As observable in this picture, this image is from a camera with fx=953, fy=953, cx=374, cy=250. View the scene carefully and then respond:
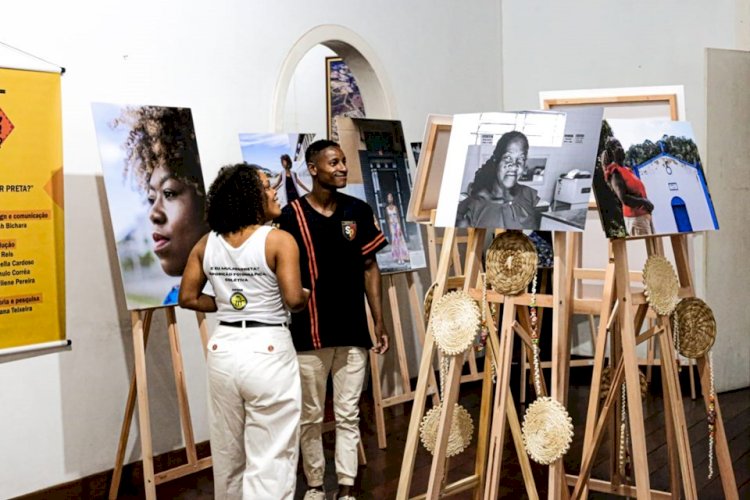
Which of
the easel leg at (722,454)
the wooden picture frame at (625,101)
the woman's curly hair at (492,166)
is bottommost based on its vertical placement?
the easel leg at (722,454)

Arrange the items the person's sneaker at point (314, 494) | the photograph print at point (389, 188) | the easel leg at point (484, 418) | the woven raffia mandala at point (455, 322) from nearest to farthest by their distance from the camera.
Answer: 1. the woven raffia mandala at point (455, 322)
2. the easel leg at point (484, 418)
3. the person's sneaker at point (314, 494)
4. the photograph print at point (389, 188)

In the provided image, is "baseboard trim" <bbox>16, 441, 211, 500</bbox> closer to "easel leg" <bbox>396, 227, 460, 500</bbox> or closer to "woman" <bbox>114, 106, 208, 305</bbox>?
"woman" <bbox>114, 106, 208, 305</bbox>

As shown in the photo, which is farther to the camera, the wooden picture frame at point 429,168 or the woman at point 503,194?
A: the wooden picture frame at point 429,168

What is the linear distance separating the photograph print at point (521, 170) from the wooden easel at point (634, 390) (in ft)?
A: 0.94

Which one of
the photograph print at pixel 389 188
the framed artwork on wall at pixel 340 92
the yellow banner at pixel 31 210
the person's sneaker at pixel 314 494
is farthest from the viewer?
the framed artwork on wall at pixel 340 92

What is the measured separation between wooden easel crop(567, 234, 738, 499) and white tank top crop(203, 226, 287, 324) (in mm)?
1216

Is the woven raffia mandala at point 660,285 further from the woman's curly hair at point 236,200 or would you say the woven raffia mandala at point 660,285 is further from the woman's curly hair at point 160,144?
the woman's curly hair at point 160,144

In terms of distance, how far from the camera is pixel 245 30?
5254 millimetres

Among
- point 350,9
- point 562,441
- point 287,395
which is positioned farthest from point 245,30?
point 562,441

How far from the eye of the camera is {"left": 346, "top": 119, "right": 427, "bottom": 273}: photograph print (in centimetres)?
550

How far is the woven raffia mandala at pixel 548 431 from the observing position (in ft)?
10.7

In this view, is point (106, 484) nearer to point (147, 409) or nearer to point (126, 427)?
point (126, 427)

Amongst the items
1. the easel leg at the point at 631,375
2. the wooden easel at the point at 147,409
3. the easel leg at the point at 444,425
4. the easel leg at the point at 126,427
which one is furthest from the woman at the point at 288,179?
the easel leg at the point at 631,375

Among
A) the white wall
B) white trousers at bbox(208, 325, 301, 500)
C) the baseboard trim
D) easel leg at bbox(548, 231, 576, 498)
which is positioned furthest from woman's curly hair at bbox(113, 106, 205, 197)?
easel leg at bbox(548, 231, 576, 498)
